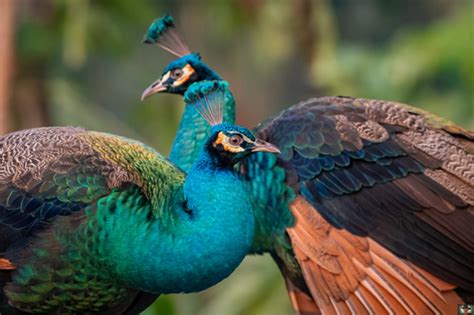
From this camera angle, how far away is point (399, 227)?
3.81m

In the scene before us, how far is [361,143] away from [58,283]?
125 centimetres

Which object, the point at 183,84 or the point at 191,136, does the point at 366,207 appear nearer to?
the point at 191,136

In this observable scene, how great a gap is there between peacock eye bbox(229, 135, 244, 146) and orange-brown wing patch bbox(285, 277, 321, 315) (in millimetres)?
1026

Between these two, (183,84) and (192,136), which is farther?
(183,84)

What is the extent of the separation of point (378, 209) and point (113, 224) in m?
1.06

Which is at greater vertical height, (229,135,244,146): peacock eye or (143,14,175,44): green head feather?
(143,14,175,44): green head feather

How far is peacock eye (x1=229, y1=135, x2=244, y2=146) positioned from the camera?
324 centimetres

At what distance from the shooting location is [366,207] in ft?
12.6

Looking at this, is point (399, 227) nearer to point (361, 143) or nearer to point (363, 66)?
point (361, 143)

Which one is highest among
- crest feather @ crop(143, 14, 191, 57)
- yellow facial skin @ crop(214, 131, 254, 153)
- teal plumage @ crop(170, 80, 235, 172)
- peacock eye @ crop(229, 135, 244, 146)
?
crest feather @ crop(143, 14, 191, 57)

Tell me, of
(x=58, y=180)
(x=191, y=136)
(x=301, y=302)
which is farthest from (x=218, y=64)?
(x=58, y=180)

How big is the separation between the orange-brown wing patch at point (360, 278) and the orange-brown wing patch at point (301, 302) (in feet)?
0.93

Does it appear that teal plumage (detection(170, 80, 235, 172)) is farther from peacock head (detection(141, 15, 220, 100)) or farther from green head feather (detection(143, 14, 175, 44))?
green head feather (detection(143, 14, 175, 44))

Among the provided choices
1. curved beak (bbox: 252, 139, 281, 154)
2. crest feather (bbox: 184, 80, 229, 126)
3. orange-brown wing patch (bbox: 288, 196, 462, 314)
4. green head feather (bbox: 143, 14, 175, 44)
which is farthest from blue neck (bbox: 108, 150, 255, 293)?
green head feather (bbox: 143, 14, 175, 44)
